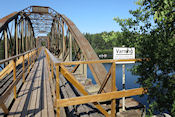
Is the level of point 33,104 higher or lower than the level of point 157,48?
lower

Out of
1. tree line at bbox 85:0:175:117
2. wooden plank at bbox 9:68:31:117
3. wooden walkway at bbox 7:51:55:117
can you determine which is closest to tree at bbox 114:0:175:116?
tree line at bbox 85:0:175:117

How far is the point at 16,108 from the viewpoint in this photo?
3.23 m

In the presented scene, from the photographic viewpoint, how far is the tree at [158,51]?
2.46 metres

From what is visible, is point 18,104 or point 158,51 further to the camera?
point 18,104

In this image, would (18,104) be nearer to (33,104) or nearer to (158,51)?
(33,104)

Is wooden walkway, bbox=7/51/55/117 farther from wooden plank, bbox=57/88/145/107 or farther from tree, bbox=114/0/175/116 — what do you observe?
tree, bbox=114/0/175/116

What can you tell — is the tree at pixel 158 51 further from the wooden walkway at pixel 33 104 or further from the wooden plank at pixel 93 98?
the wooden walkway at pixel 33 104

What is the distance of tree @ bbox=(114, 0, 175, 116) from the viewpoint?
246 cm

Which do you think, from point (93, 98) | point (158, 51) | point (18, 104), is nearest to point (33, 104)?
point (18, 104)

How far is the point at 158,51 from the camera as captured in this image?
2.61 metres

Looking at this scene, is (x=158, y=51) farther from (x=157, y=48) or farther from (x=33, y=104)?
(x=33, y=104)

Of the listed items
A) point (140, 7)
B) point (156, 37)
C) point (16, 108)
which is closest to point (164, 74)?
point (156, 37)

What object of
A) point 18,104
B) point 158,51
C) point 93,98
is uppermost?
point 158,51

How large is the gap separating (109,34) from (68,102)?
6.67ft
